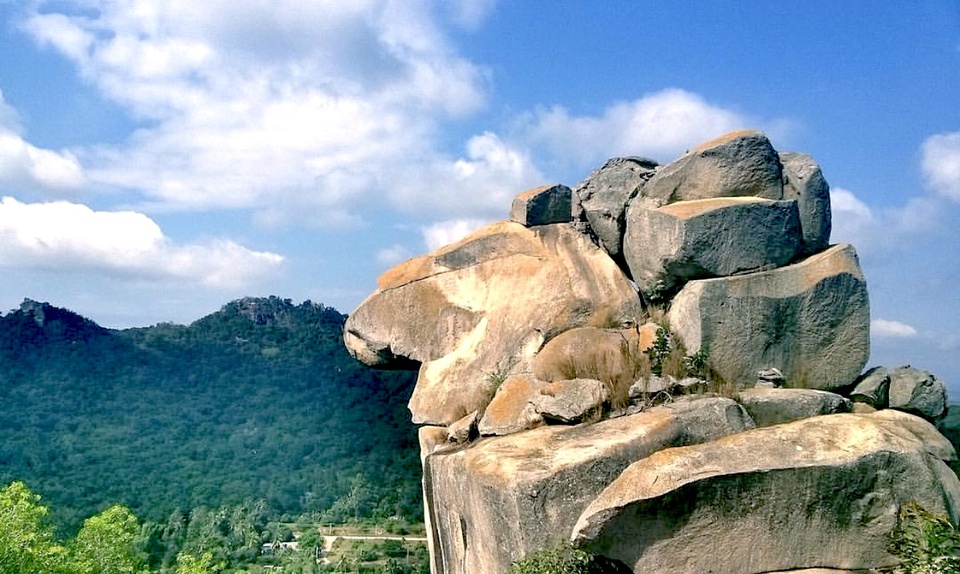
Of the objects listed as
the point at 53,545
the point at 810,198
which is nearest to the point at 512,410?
the point at 810,198

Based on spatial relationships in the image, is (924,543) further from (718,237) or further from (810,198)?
(810,198)

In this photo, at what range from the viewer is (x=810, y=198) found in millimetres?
10703

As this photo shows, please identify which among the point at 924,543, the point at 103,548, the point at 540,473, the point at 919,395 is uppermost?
the point at 919,395

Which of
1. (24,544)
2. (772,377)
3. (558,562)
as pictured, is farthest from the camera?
(24,544)

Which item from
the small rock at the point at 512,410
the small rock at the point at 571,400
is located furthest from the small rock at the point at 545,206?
the small rock at the point at 571,400

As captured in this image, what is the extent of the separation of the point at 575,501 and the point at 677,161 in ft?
17.9

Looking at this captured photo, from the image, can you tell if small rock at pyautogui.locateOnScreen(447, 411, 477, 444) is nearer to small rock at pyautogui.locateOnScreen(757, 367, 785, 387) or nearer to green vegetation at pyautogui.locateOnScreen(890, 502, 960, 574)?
small rock at pyautogui.locateOnScreen(757, 367, 785, 387)

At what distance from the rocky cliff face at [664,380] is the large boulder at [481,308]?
0.03 meters

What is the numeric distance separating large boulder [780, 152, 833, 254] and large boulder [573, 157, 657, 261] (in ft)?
6.46

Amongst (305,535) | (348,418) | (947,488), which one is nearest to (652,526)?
(947,488)

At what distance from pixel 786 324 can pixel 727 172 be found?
2.30m

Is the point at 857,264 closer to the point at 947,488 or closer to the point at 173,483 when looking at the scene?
the point at 947,488

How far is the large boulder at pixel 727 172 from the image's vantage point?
35.0 feet

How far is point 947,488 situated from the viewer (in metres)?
8.45
